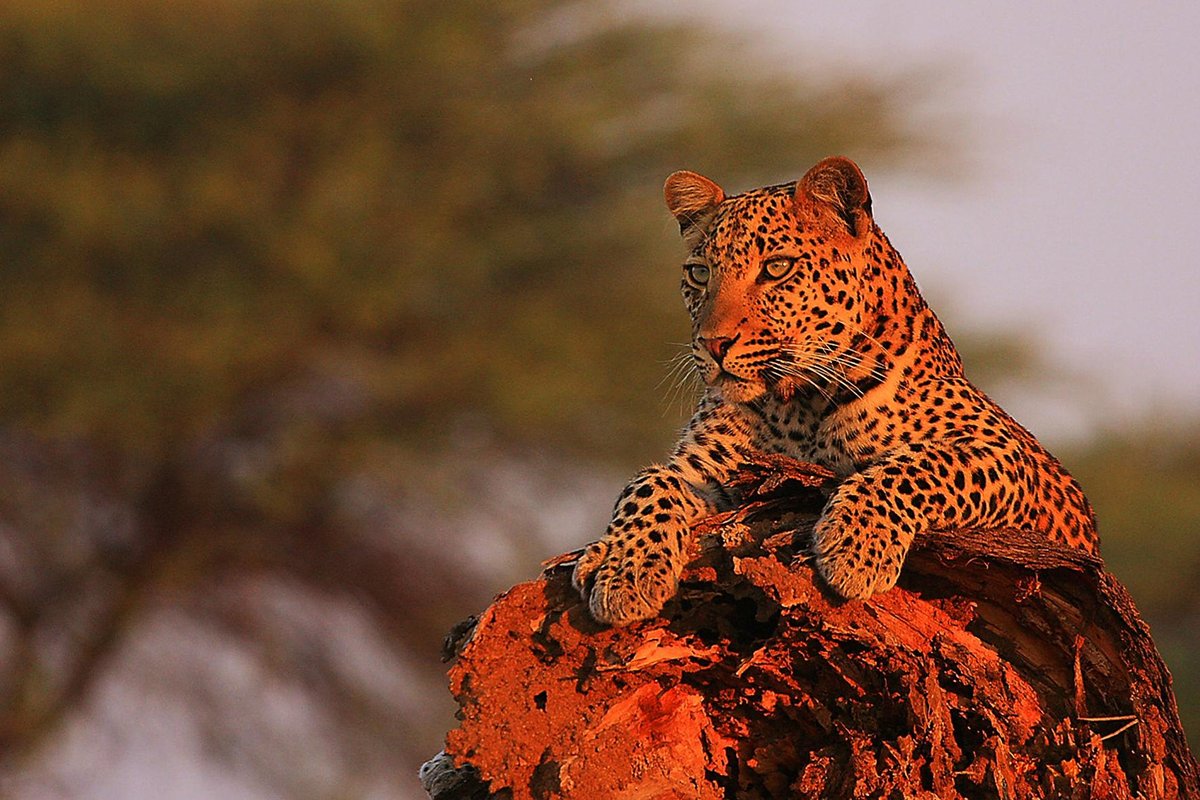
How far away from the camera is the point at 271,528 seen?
19750 millimetres

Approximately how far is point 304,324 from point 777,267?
14914 millimetres

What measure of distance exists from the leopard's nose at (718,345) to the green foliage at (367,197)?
13470mm

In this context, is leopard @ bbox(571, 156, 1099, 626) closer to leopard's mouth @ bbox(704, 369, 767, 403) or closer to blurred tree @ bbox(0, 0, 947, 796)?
leopard's mouth @ bbox(704, 369, 767, 403)

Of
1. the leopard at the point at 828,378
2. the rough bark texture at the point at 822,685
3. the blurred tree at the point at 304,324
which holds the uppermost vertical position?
the blurred tree at the point at 304,324

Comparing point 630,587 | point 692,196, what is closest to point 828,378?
point 692,196

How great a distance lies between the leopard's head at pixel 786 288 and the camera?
18.0 ft

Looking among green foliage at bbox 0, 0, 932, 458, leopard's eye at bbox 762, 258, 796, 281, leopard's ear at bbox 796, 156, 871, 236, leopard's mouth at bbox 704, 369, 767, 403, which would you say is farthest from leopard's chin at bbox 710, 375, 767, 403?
green foliage at bbox 0, 0, 932, 458

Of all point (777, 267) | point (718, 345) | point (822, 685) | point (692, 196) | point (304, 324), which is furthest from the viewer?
point (304, 324)

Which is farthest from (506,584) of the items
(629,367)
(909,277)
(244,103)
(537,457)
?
(909,277)

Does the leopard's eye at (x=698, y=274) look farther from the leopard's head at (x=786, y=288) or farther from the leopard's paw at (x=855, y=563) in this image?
the leopard's paw at (x=855, y=563)

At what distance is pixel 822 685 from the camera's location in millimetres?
4789

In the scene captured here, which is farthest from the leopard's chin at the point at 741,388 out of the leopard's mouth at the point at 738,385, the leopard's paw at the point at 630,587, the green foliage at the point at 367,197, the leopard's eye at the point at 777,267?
the green foliage at the point at 367,197

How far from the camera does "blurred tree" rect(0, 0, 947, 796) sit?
19.3 meters

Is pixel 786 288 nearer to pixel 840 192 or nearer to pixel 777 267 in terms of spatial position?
pixel 777 267
